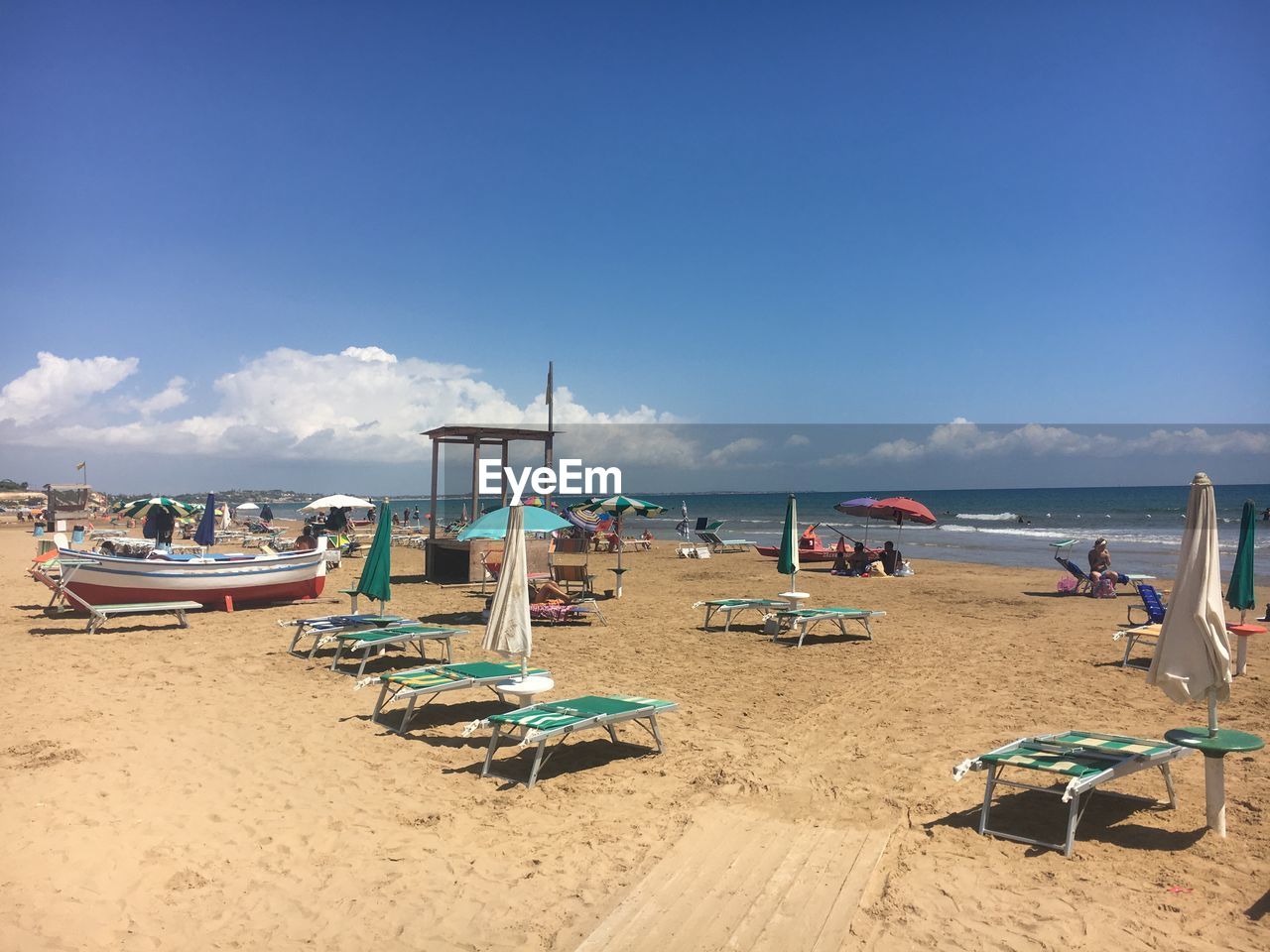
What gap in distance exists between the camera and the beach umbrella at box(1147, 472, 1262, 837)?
463cm

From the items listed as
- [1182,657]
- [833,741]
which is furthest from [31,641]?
[1182,657]

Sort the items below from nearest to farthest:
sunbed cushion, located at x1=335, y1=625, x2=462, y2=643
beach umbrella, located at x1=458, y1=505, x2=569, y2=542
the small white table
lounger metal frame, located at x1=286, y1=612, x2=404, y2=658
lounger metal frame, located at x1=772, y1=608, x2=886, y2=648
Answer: the small white table
sunbed cushion, located at x1=335, y1=625, x2=462, y2=643
lounger metal frame, located at x1=286, y1=612, x2=404, y2=658
lounger metal frame, located at x1=772, y1=608, x2=886, y2=648
beach umbrella, located at x1=458, y1=505, x2=569, y2=542

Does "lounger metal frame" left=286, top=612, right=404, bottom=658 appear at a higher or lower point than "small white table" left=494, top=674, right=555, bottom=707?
lower

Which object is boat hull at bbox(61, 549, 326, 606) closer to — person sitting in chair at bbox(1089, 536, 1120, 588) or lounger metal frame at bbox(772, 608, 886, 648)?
lounger metal frame at bbox(772, 608, 886, 648)

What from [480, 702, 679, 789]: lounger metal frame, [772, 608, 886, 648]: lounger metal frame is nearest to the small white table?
[480, 702, 679, 789]: lounger metal frame

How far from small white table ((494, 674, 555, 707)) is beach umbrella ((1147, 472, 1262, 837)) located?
4331 mm

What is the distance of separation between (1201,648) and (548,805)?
13.6ft

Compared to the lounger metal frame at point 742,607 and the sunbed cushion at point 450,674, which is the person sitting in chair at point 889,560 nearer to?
the lounger metal frame at point 742,607

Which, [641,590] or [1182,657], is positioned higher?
[1182,657]

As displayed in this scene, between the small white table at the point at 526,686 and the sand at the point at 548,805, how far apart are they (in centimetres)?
54

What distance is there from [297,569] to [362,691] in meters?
6.78

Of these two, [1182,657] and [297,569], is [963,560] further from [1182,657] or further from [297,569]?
[1182,657]

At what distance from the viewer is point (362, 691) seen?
27.8 ft

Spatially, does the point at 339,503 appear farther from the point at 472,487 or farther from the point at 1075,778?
the point at 1075,778
